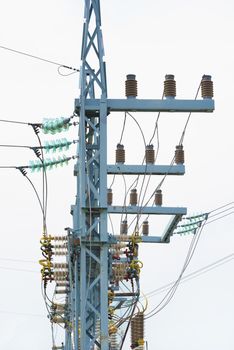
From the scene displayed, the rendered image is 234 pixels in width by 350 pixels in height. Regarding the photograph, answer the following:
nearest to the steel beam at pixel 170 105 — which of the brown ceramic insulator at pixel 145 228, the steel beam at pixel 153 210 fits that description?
the steel beam at pixel 153 210

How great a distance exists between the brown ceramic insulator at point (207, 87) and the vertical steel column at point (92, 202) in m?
1.68

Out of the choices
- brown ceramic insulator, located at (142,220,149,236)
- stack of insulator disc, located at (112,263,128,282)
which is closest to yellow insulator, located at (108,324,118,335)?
stack of insulator disc, located at (112,263,128,282)

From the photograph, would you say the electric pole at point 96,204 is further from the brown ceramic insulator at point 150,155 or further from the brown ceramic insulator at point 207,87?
the brown ceramic insulator at point 150,155

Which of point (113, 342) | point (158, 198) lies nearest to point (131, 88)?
point (113, 342)

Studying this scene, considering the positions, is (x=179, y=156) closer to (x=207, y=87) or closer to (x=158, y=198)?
(x=158, y=198)

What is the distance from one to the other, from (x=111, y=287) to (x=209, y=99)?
467 cm

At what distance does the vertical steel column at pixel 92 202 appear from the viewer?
1819 cm

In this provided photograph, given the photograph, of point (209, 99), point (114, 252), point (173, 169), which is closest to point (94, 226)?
point (114, 252)

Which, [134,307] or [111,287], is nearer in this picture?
[134,307]

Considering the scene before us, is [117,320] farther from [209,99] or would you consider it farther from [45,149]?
[209,99]

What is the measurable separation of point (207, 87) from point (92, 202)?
301 centimetres

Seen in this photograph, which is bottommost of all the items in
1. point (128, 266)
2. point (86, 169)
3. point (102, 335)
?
point (102, 335)

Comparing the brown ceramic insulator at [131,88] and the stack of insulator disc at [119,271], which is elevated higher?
the brown ceramic insulator at [131,88]

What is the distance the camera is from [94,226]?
18250 mm
